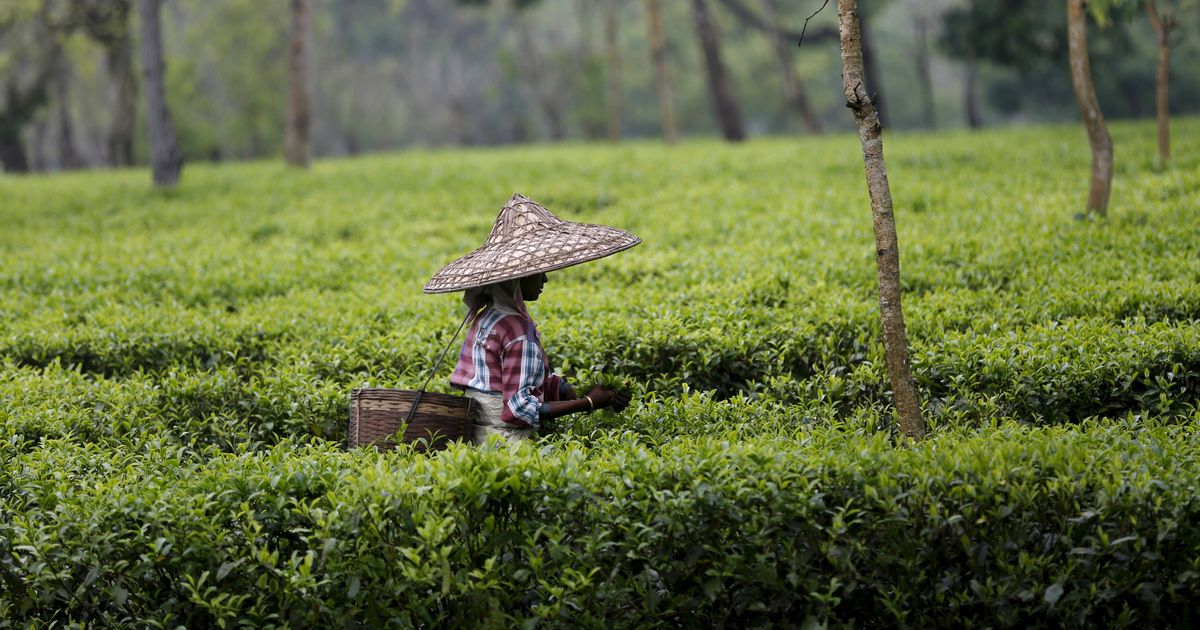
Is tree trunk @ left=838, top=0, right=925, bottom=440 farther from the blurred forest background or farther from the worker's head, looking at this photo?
the blurred forest background

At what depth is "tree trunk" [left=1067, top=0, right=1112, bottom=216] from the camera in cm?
942

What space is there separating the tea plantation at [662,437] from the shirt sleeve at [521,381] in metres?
0.34

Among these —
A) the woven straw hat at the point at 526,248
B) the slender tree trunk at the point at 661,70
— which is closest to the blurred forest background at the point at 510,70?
the slender tree trunk at the point at 661,70

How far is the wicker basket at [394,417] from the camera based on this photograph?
190 inches

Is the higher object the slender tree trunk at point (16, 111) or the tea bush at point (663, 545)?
the slender tree trunk at point (16, 111)

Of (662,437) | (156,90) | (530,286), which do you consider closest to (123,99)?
(156,90)

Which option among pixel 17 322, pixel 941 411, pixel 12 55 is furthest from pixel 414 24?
pixel 941 411

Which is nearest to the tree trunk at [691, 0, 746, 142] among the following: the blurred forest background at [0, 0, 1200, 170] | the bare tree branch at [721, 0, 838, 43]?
the blurred forest background at [0, 0, 1200, 170]

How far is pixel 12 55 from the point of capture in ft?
87.2

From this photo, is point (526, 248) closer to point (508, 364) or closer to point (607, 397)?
point (508, 364)

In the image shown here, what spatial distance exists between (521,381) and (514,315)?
0.32 meters

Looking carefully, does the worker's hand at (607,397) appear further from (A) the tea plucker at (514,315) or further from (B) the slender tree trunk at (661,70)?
(B) the slender tree trunk at (661,70)

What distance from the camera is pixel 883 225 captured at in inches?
187

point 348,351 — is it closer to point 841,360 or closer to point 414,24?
point 841,360
